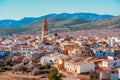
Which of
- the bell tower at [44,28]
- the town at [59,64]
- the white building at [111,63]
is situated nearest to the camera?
the town at [59,64]

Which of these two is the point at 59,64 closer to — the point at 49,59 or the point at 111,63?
the point at 49,59

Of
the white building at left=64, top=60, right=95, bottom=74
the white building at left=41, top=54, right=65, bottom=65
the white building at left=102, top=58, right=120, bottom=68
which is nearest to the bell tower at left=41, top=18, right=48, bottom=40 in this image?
the white building at left=41, top=54, right=65, bottom=65

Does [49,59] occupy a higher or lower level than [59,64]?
higher

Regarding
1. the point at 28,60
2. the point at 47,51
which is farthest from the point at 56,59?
the point at 47,51

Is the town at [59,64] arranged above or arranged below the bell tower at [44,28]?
below

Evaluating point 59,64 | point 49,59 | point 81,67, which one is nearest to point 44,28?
point 49,59

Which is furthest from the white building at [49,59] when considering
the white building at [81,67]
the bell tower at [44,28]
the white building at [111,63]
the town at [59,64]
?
the bell tower at [44,28]

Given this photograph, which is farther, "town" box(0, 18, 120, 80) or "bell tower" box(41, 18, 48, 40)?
"bell tower" box(41, 18, 48, 40)

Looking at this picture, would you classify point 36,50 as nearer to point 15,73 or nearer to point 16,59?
point 16,59

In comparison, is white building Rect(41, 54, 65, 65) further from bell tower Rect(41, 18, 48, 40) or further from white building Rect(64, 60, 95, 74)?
bell tower Rect(41, 18, 48, 40)

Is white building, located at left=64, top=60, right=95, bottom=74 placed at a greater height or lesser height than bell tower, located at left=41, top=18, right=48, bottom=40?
lesser

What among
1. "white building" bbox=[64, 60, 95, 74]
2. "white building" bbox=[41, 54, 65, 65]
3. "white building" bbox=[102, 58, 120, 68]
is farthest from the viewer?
"white building" bbox=[41, 54, 65, 65]

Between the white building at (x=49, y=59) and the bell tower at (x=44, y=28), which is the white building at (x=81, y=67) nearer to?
the white building at (x=49, y=59)

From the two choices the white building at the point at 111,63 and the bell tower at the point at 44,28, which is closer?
the white building at the point at 111,63
